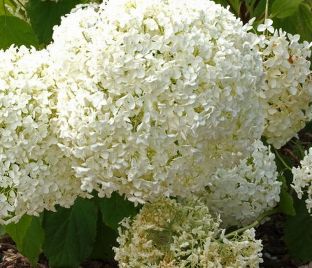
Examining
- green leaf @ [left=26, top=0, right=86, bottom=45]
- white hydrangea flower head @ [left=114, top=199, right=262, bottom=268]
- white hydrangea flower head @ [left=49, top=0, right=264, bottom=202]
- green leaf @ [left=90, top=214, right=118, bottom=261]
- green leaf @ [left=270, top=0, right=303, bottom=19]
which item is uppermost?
green leaf @ [left=26, top=0, right=86, bottom=45]

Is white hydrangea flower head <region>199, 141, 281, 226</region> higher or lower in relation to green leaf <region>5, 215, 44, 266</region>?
lower

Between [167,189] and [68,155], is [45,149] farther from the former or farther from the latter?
[167,189]

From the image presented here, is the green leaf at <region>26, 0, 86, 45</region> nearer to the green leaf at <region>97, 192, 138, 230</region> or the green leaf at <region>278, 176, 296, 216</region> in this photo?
the green leaf at <region>97, 192, 138, 230</region>

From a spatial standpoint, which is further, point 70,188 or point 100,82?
point 70,188

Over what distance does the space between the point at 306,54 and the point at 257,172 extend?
1.25 feet

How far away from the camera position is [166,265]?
1968 mm

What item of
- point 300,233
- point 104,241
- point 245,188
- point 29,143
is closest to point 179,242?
point 245,188

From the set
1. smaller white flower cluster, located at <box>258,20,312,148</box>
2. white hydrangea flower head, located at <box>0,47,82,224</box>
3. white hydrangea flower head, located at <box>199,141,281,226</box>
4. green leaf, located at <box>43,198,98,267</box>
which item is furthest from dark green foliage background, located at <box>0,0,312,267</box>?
white hydrangea flower head, located at <box>0,47,82,224</box>

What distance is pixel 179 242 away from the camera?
6.60 ft

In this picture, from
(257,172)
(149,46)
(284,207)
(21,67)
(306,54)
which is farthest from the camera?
(284,207)

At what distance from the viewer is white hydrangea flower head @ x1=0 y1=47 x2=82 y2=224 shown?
5.75ft

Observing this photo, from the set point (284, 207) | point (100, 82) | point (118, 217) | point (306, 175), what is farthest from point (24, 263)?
point (100, 82)

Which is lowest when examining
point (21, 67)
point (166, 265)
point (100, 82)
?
point (166, 265)

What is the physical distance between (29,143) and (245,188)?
2.58 ft
